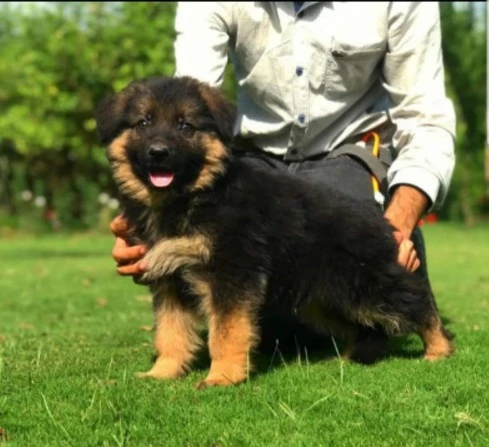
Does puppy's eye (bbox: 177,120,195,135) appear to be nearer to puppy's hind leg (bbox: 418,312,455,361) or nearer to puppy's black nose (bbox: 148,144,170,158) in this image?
puppy's black nose (bbox: 148,144,170,158)

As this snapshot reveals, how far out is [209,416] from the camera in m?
3.82

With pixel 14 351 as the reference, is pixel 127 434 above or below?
above

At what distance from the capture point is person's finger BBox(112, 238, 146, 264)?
502 cm

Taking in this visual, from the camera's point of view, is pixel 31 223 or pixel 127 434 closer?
pixel 127 434

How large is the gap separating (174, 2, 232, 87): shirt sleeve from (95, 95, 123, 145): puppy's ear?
3.35 feet

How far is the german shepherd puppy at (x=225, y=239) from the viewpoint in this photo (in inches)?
181

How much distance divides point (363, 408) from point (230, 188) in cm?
143

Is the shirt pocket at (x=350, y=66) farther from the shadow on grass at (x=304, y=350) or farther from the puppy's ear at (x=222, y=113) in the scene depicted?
the shadow on grass at (x=304, y=350)

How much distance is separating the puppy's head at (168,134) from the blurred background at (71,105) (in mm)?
18414

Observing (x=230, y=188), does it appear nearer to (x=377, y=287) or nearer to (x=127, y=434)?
(x=377, y=287)

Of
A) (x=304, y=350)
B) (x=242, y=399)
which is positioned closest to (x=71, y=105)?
(x=304, y=350)

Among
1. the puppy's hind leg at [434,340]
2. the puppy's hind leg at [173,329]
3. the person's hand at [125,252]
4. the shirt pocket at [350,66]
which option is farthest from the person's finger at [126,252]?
the shirt pocket at [350,66]

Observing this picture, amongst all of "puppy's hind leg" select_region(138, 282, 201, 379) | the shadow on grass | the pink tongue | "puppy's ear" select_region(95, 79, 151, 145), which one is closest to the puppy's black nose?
the pink tongue

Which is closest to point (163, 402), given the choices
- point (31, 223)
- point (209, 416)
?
point (209, 416)
